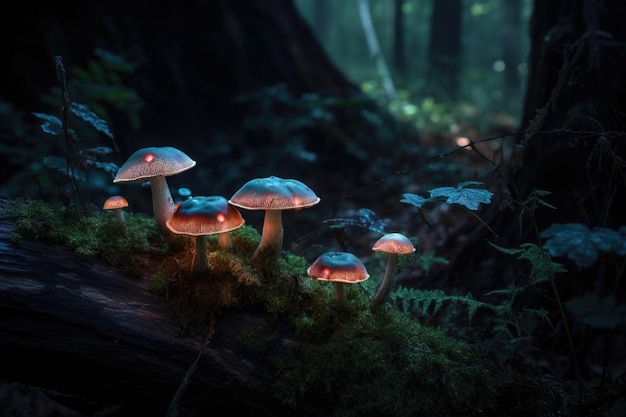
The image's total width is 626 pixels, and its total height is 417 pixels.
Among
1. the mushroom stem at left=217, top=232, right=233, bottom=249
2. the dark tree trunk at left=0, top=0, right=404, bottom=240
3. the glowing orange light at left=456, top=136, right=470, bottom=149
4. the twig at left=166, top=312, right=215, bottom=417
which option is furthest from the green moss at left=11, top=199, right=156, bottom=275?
the glowing orange light at left=456, top=136, right=470, bottom=149

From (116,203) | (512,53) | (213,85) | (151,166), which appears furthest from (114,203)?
(512,53)

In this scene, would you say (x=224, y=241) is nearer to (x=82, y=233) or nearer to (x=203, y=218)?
(x=203, y=218)

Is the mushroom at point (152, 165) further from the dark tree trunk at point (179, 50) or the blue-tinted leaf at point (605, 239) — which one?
the dark tree trunk at point (179, 50)

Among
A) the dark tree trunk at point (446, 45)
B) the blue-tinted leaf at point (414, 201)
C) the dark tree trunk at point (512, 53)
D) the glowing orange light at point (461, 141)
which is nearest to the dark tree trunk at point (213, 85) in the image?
the glowing orange light at point (461, 141)

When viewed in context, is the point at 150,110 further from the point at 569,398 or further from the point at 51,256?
the point at 569,398

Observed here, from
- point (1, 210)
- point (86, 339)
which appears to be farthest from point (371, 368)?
point (1, 210)

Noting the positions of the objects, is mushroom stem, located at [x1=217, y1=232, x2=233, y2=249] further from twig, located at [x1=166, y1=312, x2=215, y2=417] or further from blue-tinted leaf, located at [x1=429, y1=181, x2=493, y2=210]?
blue-tinted leaf, located at [x1=429, y1=181, x2=493, y2=210]
